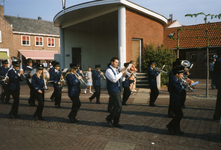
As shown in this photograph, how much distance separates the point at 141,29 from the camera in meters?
16.2

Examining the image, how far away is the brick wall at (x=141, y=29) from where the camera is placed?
15018 millimetres

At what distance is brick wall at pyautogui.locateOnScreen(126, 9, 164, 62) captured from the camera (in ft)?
49.3

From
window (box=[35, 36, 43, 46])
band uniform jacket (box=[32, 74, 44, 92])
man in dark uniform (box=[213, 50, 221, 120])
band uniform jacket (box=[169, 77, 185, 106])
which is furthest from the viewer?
window (box=[35, 36, 43, 46])

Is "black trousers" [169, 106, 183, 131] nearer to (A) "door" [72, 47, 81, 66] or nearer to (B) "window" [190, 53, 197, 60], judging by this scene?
(A) "door" [72, 47, 81, 66]

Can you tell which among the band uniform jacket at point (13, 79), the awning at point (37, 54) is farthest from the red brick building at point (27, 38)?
the band uniform jacket at point (13, 79)

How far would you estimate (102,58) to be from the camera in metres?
24.8

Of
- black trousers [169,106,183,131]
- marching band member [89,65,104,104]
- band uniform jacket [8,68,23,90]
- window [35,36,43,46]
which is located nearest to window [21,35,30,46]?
window [35,36,43,46]

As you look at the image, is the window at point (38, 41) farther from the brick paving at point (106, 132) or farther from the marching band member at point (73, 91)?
the marching band member at point (73, 91)

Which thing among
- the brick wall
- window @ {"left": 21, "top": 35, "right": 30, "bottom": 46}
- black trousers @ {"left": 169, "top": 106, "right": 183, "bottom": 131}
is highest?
window @ {"left": 21, "top": 35, "right": 30, "bottom": 46}

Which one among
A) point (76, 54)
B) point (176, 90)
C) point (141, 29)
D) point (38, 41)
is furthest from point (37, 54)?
point (176, 90)

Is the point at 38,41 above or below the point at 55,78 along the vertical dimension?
above

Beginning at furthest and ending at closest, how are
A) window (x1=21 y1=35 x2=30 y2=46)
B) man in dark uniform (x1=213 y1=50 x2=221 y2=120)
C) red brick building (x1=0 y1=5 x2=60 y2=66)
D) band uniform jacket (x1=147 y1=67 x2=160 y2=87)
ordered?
window (x1=21 y1=35 x2=30 y2=46) → red brick building (x1=0 y1=5 x2=60 y2=66) → band uniform jacket (x1=147 y1=67 x2=160 y2=87) → man in dark uniform (x1=213 y1=50 x2=221 y2=120)

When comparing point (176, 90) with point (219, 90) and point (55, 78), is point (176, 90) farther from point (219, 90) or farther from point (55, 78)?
point (55, 78)

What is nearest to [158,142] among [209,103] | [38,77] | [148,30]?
[38,77]
